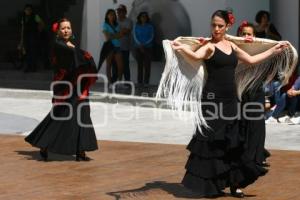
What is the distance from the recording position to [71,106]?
11211 millimetres

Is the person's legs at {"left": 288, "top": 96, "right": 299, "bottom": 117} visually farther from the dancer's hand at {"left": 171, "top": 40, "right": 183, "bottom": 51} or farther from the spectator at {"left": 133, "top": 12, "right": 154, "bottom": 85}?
the dancer's hand at {"left": 171, "top": 40, "right": 183, "bottom": 51}

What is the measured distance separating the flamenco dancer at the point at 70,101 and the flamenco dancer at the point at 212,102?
2665mm

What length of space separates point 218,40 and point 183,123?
6.20 m

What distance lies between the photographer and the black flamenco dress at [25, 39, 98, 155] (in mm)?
11148

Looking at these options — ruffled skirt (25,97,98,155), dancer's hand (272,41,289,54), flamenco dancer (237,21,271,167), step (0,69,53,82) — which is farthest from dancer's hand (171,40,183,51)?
step (0,69,53,82)

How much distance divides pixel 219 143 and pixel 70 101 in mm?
3070

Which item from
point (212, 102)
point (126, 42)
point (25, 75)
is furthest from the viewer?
point (25, 75)

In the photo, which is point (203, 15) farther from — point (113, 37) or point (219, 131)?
point (219, 131)

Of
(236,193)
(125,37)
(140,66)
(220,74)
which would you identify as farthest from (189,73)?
(125,37)

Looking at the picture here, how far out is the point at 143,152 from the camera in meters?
12.0

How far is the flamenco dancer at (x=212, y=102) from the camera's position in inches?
340

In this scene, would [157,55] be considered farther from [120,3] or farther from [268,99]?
[268,99]

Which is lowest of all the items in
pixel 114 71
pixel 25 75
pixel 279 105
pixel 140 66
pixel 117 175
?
pixel 117 175

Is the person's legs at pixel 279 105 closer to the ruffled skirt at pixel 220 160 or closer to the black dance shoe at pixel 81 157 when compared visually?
the black dance shoe at pixel 81 157
